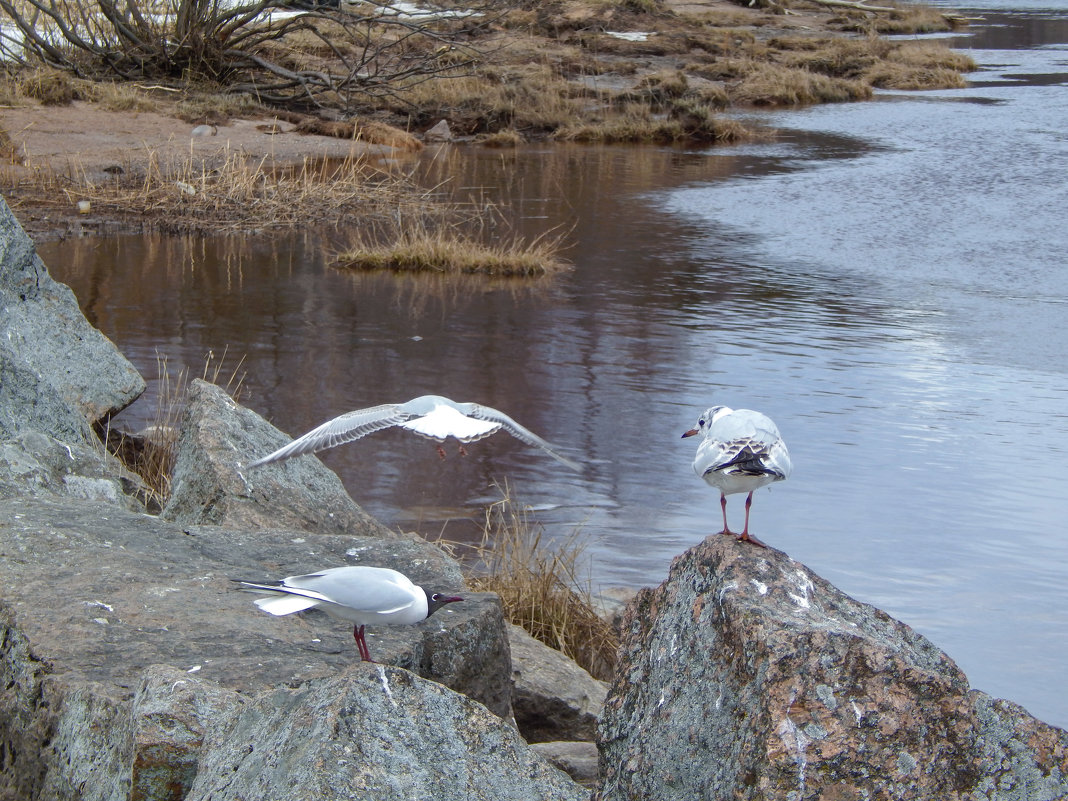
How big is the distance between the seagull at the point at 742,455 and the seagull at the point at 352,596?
827 millimetres

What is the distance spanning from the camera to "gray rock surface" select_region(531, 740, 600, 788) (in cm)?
365

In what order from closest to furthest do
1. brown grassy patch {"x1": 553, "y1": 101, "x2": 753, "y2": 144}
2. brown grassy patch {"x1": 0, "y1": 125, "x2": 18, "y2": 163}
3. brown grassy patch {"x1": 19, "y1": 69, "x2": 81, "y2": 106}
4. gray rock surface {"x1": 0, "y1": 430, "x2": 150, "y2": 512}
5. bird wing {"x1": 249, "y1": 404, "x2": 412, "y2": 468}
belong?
bird wing {"x1": 249, "y1": 404, "x2": 412, "y2": 468}
gray rock surface {"x1": 0, "y1": 430, "x2": 150, "y2": 512}
brown grassy patch {"x1": 0, "y1": 125, "x2": 18, "y2": 163}
brown grassy patch {"x1": 19, "y1": 69, "x2": 81, "y2": 106}
brown grassy patch {"x1": 553, "y1": 101, "x2": 753, "y2": 144}

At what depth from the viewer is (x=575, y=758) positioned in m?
3.77

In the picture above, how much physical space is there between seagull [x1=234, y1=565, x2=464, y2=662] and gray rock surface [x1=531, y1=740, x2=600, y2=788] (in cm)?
64

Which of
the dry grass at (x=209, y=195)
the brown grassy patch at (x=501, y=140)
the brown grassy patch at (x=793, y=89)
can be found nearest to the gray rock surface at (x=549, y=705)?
the dry grass at (x=209, y=195)

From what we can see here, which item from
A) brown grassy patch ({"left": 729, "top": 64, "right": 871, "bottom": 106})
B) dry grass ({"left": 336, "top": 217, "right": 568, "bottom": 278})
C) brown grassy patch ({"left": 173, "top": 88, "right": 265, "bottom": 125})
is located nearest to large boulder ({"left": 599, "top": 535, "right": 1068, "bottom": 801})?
dry grass ({"left": 336, "top": 217, "right": 568, "bottom": 278})

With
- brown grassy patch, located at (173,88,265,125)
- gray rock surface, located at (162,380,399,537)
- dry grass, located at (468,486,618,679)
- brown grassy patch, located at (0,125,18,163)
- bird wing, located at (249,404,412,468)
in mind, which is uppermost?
brown grassy patch, located at (173,88,265,125)

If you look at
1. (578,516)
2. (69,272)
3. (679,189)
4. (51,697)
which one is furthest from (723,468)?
(679,189)

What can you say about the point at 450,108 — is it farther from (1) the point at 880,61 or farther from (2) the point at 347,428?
(2) the point at 347,428

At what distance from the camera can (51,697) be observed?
10.2 ft

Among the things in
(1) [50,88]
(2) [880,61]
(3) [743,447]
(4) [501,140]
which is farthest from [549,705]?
(2) [880,61]

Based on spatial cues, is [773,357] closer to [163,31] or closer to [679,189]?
[679,189]

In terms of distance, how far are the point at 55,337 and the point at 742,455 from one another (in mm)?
5040

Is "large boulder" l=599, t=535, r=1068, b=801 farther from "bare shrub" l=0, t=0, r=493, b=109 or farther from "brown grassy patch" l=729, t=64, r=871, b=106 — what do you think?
"brown grassy patch" l=729, t=64, r=871, b=106
